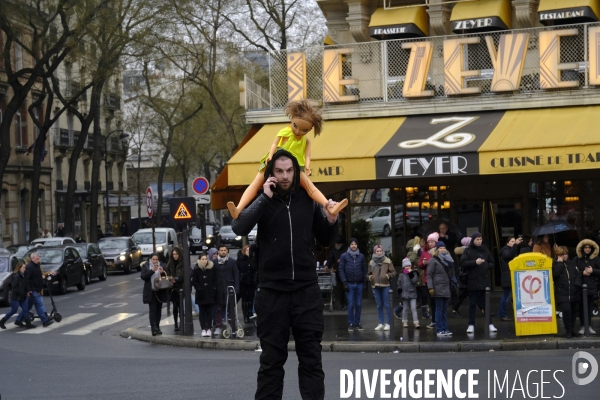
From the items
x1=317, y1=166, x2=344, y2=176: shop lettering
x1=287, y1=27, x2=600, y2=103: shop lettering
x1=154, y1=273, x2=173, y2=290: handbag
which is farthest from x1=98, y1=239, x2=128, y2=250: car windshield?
x1=154, y1=273, x2=173, y2=290: handbag

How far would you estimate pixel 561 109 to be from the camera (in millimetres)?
19969

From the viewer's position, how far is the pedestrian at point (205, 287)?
55.8 feet

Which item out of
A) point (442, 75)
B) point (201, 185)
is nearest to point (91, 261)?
point (201, 185)

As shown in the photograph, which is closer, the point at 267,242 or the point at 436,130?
the point at 267,242

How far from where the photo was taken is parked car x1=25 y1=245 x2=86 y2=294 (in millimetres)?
29875

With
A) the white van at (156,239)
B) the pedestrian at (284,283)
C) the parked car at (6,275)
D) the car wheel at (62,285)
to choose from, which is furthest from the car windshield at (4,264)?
the pedestrian at (284,283)

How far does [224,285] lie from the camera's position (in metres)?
17.2

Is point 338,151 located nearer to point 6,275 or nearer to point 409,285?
point 409,285

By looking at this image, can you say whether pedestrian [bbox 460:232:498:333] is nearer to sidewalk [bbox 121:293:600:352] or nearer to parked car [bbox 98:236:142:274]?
Answer: sidewalk [bbox 121:293:600:352]

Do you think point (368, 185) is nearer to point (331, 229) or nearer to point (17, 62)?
point (331, 229)

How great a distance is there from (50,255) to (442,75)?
1543 centimetres

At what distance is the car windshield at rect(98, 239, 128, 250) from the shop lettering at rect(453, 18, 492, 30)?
75.9 ft

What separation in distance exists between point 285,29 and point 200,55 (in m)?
3.69

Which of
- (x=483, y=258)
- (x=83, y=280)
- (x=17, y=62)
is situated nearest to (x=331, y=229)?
(x=483, y=258)
